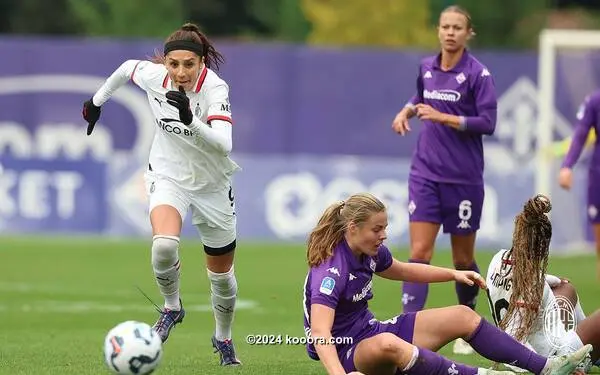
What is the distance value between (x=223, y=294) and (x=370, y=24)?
66.5ft

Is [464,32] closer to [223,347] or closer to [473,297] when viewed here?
[473,297]

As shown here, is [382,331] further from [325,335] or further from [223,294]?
[223,294]

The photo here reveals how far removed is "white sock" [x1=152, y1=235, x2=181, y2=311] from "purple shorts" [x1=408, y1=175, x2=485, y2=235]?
2.22 metres

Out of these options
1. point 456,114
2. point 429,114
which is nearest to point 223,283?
point 429,114

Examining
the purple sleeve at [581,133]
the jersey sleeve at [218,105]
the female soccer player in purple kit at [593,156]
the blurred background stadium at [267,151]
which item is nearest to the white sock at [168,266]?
the jersey sleeve at [218,105]

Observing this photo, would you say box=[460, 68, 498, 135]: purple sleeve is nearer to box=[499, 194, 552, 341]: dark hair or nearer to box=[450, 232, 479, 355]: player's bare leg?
box=[450, 232, 479, 355]: player's bare leg

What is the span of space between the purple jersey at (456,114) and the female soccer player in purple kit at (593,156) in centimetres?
264

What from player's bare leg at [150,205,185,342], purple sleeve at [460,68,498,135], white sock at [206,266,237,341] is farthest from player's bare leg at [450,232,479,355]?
player's bare leg at [150,205,185,342]

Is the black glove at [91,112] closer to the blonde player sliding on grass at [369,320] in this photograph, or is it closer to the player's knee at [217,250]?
the player's knee at [217,250]

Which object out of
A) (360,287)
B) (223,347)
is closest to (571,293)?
(360,287)

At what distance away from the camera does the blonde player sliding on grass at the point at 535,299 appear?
8438 millimetres

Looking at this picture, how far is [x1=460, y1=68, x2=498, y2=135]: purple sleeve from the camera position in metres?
10.4

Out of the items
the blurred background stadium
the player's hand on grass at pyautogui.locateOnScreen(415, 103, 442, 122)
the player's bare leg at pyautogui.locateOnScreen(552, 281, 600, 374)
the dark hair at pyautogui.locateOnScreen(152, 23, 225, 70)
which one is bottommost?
the blurred background stadium

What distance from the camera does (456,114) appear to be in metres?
10.7
